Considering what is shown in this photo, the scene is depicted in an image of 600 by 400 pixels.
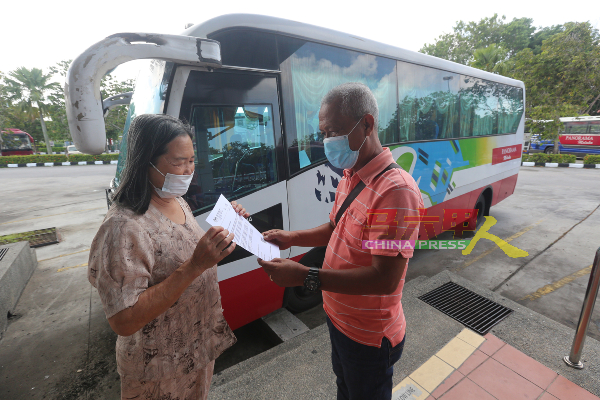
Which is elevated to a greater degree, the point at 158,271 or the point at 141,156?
the point at 141,156

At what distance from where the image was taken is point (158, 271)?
1.24 meters

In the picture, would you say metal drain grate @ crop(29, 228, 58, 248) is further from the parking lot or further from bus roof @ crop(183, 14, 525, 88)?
bus roof @ crop(183, 14, 525, 88)

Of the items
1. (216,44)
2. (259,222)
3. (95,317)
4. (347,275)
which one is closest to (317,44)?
(216,44)

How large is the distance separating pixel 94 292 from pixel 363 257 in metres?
4.69

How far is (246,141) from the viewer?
264 centimetres

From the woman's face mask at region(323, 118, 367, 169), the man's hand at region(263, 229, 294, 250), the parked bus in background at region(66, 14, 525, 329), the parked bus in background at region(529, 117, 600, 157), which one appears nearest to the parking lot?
the parked bus in background at region(66, 14, 525, 329)

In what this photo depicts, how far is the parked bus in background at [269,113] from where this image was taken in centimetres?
232

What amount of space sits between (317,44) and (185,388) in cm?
316

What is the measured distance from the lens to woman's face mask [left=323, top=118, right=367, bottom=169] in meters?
1.46

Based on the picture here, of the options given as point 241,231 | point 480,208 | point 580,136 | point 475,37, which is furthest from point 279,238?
point 475,37

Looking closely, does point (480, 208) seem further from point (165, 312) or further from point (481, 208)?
point (165, 312)

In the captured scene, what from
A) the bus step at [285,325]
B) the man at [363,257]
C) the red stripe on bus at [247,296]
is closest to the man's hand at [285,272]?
the man at [363,257]

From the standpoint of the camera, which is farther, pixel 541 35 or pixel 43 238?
pixel 541 35

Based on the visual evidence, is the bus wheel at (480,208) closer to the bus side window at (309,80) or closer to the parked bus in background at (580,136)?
the bus side window at (309,80)
